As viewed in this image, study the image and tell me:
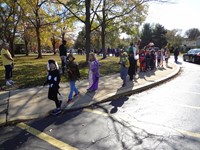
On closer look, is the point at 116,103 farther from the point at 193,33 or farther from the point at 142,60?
the point at 193,33

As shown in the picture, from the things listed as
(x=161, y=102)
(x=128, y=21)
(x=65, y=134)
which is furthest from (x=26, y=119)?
(x=128, y=21)

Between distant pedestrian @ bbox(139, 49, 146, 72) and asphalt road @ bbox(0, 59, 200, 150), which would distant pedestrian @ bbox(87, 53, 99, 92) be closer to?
asphalt road @ bbox(0, 59, 200, 150)

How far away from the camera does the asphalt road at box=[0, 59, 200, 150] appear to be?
418 centimetres

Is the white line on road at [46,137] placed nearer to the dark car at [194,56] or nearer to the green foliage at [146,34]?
the dark car at [194,56]

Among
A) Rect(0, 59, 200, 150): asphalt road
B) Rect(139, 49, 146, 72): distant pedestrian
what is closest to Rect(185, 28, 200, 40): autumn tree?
Rect(139, 49, 146, 72): distant pedestrian

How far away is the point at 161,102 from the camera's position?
720cm

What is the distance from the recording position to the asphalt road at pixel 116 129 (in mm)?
4176

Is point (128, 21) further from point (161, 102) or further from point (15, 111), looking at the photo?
point (15, 111)

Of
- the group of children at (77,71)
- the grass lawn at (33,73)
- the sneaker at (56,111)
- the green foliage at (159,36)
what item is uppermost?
the green foliage at (159,36)

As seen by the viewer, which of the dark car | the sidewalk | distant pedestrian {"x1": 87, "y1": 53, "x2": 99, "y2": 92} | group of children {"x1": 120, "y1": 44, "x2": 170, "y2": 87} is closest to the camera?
the sidewalk

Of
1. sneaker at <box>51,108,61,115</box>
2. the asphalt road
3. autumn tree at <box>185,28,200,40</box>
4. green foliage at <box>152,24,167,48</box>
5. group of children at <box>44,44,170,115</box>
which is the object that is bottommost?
the asphalt road

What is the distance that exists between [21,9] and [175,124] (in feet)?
94.3

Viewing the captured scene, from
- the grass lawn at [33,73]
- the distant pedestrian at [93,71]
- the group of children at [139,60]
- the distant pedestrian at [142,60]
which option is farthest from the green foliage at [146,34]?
the distant pedestrian at [93,71]

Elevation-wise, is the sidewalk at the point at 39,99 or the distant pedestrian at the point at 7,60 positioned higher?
the distant pedestrian at the point at 7,60
